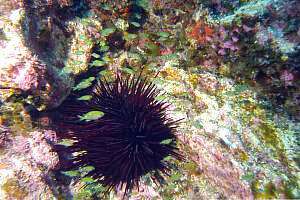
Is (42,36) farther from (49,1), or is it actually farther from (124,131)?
(124,131)

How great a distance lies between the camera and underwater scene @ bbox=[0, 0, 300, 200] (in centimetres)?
414

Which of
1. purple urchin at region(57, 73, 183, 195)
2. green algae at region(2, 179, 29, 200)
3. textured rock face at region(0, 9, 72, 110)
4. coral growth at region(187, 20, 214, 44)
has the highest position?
coral growth at region(187, 20, 214, 44)

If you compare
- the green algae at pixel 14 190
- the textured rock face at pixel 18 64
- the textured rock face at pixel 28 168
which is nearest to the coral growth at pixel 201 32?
the textured rock face at pixel 18 64

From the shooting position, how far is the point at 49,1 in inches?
187

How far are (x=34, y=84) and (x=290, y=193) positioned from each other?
365 cm

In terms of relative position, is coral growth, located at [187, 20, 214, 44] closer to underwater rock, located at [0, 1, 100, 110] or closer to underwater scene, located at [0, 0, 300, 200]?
underwater scene, located at [0, 0, 300, 200]

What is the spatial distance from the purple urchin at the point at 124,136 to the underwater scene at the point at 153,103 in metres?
0.02

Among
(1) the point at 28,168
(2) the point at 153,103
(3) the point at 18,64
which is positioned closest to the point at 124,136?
(2) the point at 153,103

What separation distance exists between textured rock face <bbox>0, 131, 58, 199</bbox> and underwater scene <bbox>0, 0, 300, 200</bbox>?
0.6 inches

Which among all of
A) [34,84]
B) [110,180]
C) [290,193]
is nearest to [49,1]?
[34,84]

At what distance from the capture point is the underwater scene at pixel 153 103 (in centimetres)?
414

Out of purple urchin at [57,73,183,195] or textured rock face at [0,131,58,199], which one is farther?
purple urchin at [57,73,183,195]

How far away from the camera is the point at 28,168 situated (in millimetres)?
4141

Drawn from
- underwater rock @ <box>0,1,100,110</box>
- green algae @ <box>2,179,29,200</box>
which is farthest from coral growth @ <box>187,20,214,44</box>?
green algae @ <box>2,179,29,200</box>
